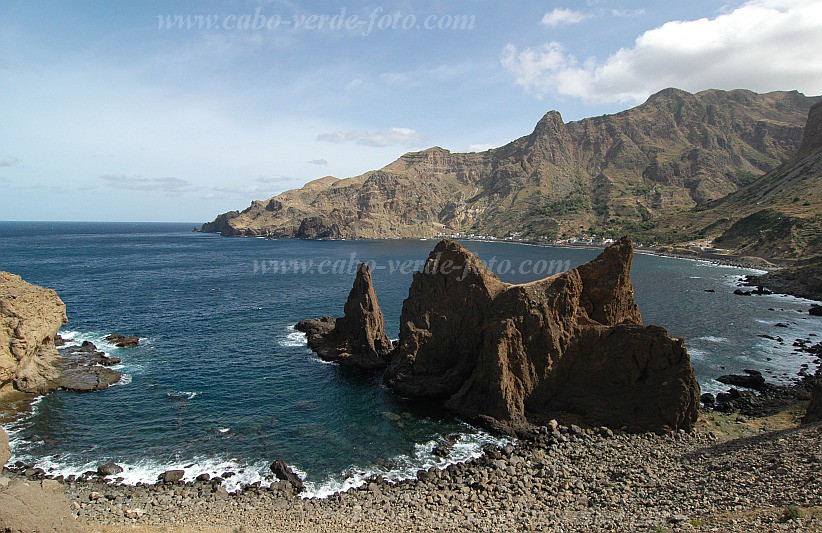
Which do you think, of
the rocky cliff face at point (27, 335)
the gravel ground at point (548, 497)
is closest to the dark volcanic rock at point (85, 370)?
the rocky cliff face at point (27, 335)

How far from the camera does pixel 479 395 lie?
148 feet

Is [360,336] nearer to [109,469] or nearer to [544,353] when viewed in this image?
[544,353]

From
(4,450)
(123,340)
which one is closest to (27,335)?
(123,340)

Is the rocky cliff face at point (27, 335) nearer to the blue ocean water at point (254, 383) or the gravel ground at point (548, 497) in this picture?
the blue ocean water at point (254, 383)

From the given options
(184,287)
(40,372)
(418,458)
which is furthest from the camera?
(184,287)

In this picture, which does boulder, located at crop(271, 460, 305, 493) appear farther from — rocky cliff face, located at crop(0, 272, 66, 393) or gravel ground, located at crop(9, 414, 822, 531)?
rocky cliff face, located at crop(0, 272, 66, 393)

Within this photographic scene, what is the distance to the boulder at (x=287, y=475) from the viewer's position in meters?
34.5

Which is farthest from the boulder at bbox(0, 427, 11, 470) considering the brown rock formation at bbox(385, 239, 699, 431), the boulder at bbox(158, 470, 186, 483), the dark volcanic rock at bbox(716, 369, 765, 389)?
the dark volcanic rock at bbox(716, 369, 765, 389)

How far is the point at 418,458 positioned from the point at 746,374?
1763 inches

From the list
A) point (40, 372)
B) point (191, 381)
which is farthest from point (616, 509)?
point (40, 372)

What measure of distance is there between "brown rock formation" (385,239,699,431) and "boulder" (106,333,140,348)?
40.5m

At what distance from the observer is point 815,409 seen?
3775cm

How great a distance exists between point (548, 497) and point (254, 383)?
117 ft

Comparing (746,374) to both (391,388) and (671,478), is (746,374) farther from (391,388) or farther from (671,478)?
(391,388)
